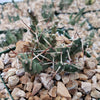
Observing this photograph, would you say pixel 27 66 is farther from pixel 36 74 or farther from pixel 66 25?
pixel 66 25

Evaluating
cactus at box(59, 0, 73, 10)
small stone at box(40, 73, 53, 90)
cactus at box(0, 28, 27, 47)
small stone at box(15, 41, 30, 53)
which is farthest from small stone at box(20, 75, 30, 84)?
cactus at box(59, 0, 73, 10)

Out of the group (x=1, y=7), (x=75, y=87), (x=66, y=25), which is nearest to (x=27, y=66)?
(x=75, y=87)

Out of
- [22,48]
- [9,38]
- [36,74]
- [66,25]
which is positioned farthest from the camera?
[66,25]

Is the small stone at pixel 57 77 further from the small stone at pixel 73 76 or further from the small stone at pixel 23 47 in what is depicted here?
the small stone at pixel 23 47

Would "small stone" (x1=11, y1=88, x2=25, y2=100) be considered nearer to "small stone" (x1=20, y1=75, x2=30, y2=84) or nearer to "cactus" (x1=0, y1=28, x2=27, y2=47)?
"small stone" (x1=20, y1=75, x2=30, y2=84)

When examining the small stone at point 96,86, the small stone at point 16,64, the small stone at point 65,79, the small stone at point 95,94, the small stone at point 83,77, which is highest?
the small stone at point 16,64

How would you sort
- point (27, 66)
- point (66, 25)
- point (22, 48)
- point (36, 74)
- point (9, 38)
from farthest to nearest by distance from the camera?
point (66, 25), point (9, 38), point (22, 48), point (36, 74), point (27, 66)

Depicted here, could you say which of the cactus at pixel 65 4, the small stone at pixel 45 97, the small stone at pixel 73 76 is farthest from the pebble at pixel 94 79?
the cactus at pixel 65 4
